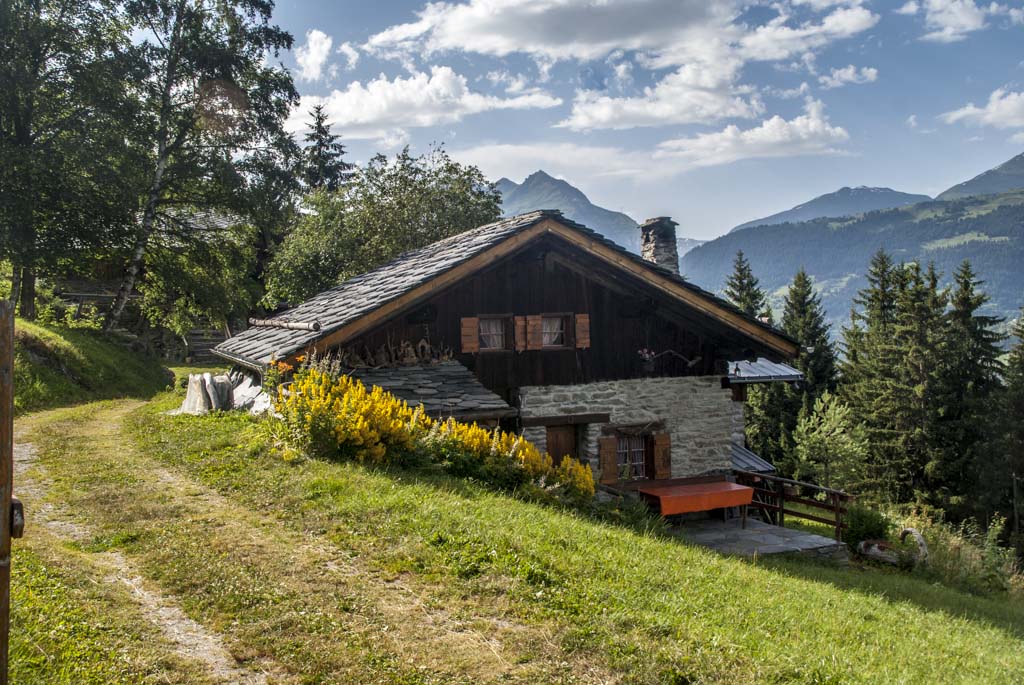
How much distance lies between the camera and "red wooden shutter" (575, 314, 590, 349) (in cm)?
1494

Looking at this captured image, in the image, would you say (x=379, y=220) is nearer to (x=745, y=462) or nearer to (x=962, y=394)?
(x=745, y=462)

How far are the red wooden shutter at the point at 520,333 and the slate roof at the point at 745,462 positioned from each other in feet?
22.4

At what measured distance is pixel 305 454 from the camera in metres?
10.5

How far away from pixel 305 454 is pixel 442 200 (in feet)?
84.5

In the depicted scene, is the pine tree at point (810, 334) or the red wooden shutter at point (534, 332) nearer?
the red wooden shutter at point (534, 332)

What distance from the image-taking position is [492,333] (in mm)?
14523

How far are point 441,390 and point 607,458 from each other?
13.4ft

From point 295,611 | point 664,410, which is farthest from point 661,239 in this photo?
point 295,611

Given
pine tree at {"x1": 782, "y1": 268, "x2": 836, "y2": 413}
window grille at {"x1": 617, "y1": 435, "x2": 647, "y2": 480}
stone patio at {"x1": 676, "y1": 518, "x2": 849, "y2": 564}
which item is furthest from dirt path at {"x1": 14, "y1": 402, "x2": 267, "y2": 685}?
pine tree at {"x1": 782, "y1": 268, "x2": 836, "y2": 413}

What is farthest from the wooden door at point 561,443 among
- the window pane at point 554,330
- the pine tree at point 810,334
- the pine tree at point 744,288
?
the pine tree at point 744,288

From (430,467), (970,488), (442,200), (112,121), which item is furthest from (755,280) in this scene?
(430,467)

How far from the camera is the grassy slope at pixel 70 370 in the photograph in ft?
59.1

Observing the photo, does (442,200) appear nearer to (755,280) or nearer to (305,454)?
(305,454)

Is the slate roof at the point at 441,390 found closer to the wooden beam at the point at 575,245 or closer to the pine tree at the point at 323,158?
the wooden beam at the point at 575,245
